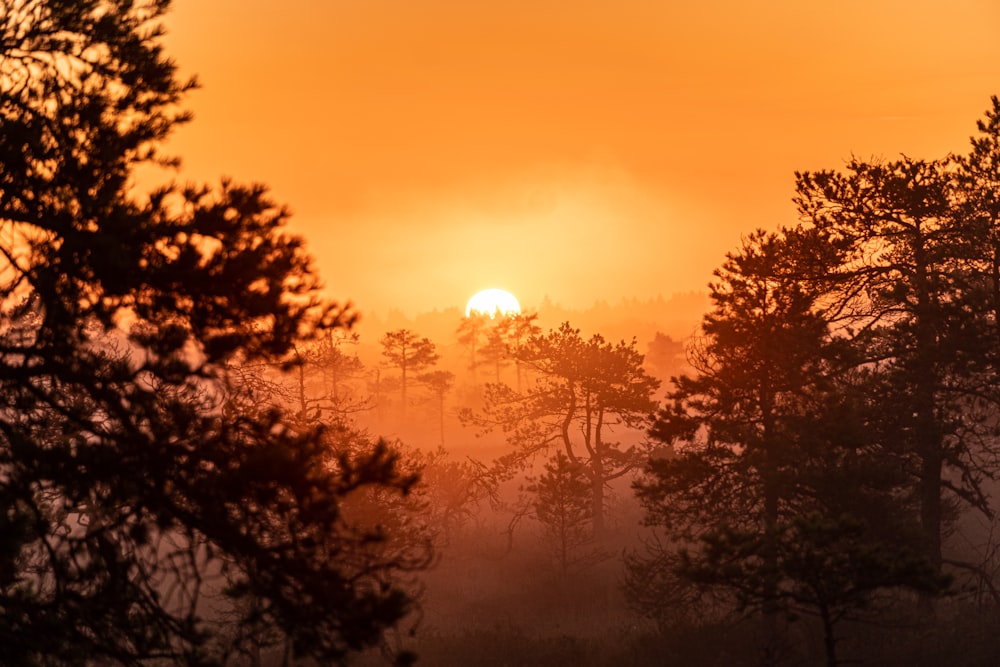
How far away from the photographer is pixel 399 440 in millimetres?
21938

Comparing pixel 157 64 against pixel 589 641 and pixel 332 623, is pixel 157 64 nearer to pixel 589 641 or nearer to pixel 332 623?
pixel 332 623

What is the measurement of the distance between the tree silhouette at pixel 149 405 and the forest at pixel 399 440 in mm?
30

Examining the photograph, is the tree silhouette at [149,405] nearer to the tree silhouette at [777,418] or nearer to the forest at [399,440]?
the forest at [399,440]

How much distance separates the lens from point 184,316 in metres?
7.64

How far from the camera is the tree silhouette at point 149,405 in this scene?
6.83 meters

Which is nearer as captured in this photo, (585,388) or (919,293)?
(919,293)

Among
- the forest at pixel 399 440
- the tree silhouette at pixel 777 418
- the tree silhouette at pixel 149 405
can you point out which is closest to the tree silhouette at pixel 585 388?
the forest at pixel 399 440

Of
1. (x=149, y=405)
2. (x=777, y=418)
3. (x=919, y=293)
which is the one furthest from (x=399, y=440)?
(x=149, y=405)

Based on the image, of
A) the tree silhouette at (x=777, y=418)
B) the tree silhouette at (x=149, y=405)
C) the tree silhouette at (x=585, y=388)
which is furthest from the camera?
the tree silhouette at (x=585, y=388)

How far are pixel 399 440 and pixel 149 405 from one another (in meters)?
14.9

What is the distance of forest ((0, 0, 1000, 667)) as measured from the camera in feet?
23.0

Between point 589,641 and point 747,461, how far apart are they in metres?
7.76

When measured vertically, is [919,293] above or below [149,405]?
above

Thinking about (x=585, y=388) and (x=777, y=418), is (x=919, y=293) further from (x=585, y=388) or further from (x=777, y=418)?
(x=585, y=388)
